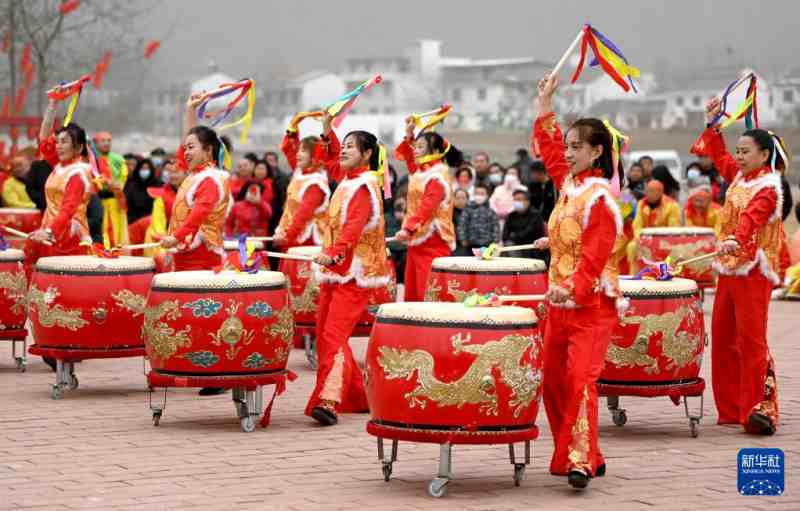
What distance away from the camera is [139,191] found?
17938 mm

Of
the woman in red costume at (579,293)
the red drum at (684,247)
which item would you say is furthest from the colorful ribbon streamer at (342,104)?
the red drum at (684,247)

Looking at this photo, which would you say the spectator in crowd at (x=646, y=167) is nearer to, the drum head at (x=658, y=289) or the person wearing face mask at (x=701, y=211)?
the person wearing face mask at (x=701, y=211)

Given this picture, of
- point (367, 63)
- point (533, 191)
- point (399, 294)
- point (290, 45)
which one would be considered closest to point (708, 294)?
point (533, 191)

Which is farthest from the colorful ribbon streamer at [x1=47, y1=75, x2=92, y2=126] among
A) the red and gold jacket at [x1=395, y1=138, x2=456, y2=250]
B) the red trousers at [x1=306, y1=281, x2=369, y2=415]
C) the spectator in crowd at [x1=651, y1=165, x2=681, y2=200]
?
the spectator in crowd at [x1=651, y1=165, x2=681, y2=200]

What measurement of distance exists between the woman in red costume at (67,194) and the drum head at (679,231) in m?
5.67

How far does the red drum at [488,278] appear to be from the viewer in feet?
31.9

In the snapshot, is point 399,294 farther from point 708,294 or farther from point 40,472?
point 40,472

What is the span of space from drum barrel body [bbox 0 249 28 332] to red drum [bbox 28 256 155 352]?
0.91m

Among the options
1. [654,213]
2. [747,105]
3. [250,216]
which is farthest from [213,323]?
[250,216]

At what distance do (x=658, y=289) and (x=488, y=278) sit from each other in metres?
1.59

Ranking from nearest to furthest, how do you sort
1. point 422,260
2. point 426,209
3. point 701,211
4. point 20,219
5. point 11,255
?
1. point 11,255
2. point 426,209
3. point 422,260
4. point 20,219
5. point 701,211

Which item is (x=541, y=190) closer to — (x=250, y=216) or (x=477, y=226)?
(x=477, y=226)

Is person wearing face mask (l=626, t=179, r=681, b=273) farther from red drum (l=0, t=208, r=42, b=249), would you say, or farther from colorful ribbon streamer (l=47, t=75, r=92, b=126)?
colorful ribbon streamer (l=47, t=75, r=92, b=126)

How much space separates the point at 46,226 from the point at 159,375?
3.03 meters
